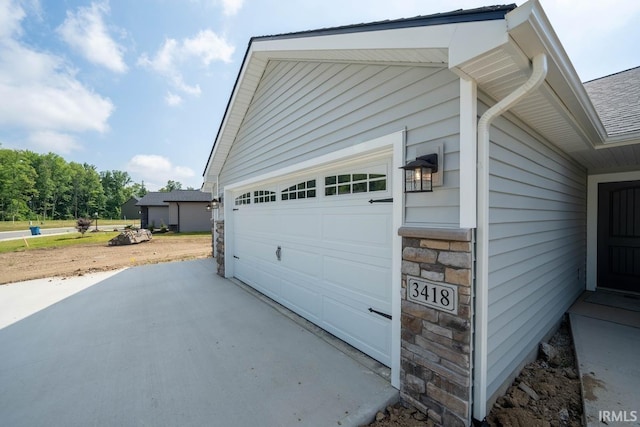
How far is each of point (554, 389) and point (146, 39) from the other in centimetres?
943

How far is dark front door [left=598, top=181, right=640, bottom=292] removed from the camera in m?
5.12

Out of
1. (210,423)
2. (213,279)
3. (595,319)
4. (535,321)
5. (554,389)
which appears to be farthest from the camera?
(213,279)

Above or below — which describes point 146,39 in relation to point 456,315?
above

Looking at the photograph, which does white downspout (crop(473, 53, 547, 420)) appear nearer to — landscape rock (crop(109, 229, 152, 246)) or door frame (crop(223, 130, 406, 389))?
door frame (crop(223, 130, 406, 389))

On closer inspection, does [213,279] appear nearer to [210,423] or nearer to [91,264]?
[210,423]

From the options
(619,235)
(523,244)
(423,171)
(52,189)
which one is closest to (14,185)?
(52,189)

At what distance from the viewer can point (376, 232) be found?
2.80 m

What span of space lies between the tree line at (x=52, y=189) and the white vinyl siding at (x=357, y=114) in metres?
49.6

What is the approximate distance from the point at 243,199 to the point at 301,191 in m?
2.74

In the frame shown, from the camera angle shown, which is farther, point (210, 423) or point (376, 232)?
point (376, 232)

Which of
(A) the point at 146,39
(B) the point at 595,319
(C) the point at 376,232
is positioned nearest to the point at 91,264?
(A) the point at 146,39

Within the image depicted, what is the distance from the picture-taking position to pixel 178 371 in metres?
2.77

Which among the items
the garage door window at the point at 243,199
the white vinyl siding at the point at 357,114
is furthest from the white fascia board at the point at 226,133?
the garage door window at the point at 243,199

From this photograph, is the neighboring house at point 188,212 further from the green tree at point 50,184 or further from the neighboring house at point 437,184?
the green tree at point 50,184
